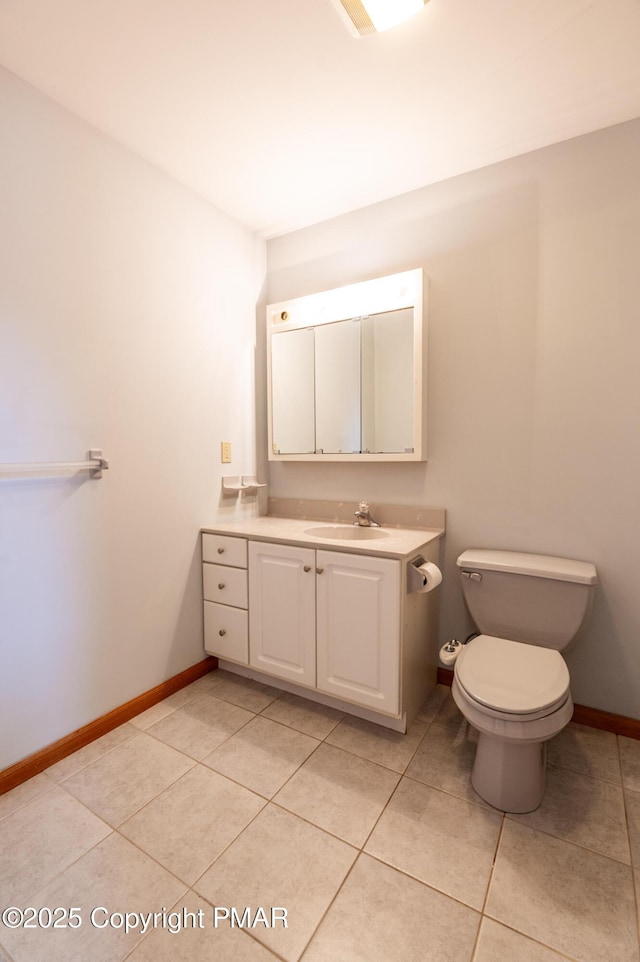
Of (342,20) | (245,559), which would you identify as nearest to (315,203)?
(342,20)

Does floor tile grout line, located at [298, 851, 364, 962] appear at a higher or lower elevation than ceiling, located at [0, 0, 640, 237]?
lower

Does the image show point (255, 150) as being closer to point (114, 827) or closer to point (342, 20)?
point (342, 20)

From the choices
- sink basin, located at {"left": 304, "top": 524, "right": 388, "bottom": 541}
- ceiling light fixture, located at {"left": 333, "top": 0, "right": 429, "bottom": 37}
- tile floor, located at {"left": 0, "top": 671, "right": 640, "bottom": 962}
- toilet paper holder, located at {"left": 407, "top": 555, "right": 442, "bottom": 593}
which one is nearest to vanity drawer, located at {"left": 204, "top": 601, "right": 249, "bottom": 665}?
tile floor, located at {"left": 0, "top": 671, "right": 640, "bottom": 962}

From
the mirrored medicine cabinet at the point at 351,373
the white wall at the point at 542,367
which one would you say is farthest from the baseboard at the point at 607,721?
the mirrored medicine cabinet at the point at 351,373

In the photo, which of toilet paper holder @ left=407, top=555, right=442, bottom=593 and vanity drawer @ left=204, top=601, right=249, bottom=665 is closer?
toilet paper holder @ left=407, top=555, right=442, bottom=593

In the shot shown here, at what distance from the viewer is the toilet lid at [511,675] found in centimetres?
121

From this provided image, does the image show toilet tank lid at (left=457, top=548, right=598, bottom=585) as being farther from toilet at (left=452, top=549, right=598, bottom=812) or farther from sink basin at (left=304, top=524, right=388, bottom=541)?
sink basin at (left=304, top=524, right=388, bottom=541)

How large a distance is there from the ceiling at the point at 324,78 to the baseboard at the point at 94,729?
7.61ft

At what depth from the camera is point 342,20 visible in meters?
1.20

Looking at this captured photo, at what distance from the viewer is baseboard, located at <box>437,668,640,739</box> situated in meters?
1.60

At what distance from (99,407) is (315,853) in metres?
1.66

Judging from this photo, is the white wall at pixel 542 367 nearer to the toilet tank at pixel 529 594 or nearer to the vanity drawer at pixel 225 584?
the toilet tank at pixel 529 594

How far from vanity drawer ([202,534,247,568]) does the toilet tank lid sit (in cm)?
98

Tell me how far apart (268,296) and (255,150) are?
2.57 feet
